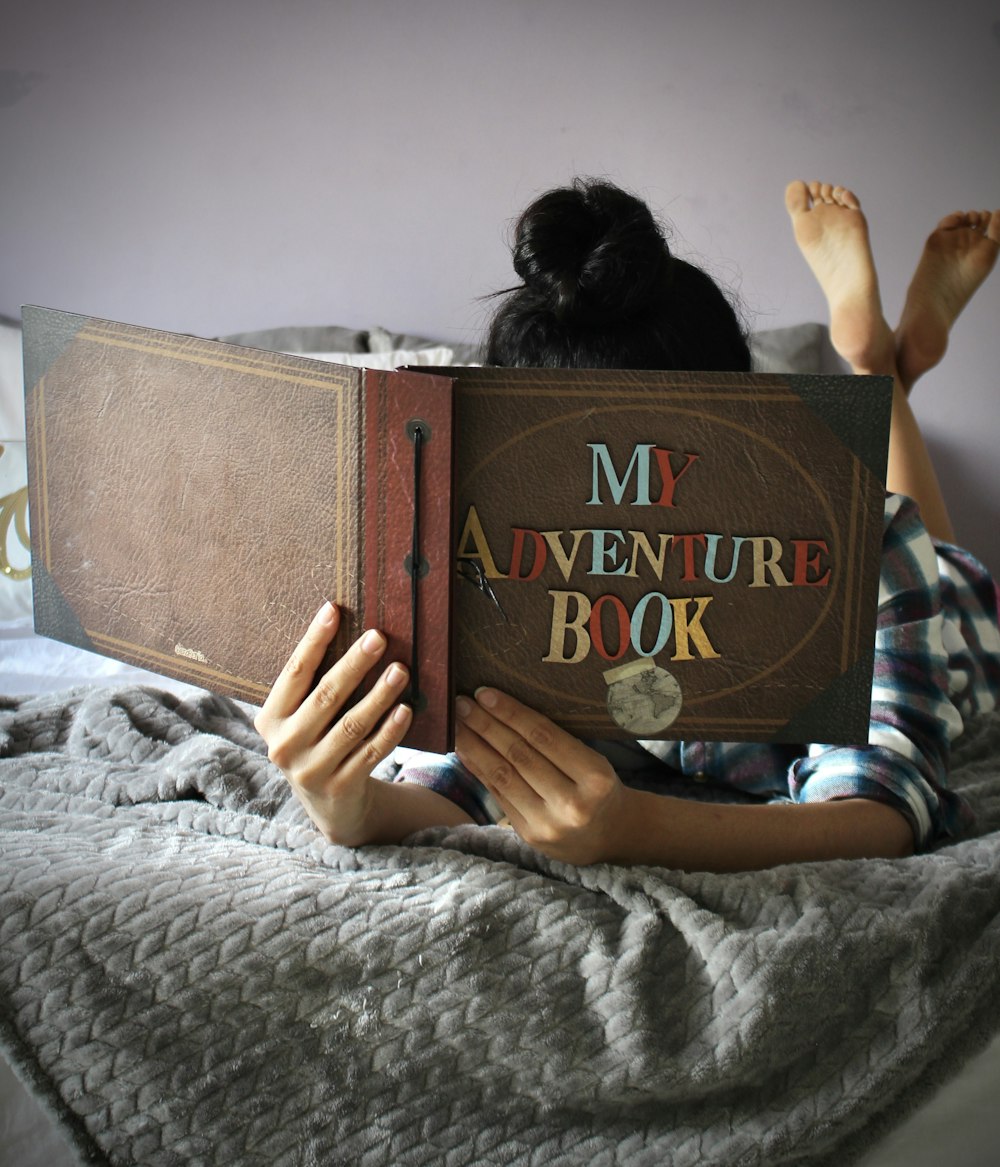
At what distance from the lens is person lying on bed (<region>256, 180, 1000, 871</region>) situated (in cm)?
74

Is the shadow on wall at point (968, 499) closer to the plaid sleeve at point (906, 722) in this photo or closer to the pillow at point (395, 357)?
the pillow at point (395, 357)

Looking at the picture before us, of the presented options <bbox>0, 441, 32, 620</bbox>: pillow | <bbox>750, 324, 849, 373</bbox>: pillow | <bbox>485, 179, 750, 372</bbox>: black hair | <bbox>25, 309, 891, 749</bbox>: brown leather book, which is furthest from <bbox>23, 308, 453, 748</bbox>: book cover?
<bbox>750, 324, 849, 373</bbox>: pillow

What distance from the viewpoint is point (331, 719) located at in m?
0.74

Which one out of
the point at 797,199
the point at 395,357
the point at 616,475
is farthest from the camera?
the point at 395,357

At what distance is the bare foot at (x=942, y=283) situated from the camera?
152cm

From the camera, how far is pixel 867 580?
28.3 inches

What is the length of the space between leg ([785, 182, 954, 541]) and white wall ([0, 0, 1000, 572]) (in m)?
0.28

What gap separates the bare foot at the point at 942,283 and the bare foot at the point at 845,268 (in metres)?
0.03

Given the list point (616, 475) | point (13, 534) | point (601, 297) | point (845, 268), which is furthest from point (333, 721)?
point (845, 268)

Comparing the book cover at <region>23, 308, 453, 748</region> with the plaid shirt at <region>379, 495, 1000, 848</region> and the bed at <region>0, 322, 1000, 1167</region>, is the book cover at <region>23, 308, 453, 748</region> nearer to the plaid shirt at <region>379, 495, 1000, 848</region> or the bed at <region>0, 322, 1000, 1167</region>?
the bed at <region>0, 322, 1000, 1167</region>

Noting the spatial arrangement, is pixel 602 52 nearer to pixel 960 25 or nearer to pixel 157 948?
pixel 960 25

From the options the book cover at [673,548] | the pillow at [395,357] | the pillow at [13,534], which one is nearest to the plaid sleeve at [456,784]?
the book cover at [673,548]

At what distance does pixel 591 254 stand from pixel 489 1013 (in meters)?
0.54

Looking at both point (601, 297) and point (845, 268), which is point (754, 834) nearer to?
point (601, 297)
